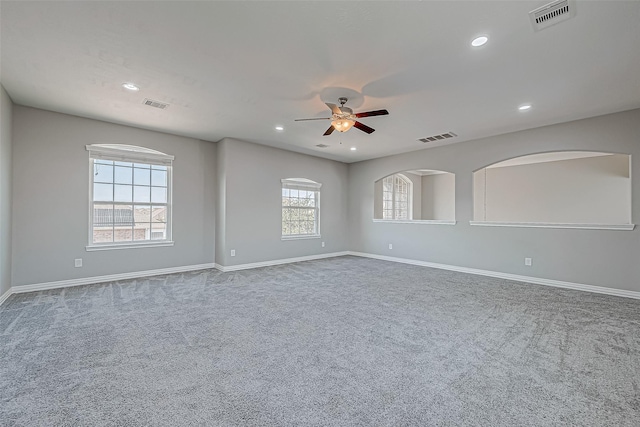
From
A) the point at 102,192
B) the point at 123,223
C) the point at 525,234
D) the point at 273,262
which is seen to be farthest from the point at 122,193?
the point at 525,234

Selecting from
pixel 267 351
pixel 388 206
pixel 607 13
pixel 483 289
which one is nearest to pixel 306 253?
pixel 388 206

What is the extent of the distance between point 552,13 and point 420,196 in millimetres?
8492

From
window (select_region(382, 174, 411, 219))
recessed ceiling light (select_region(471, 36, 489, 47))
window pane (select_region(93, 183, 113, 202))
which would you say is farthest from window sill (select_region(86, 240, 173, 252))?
window (select_region(382, 174, 411, 219))

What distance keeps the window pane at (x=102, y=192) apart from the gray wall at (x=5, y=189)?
0.98 metres

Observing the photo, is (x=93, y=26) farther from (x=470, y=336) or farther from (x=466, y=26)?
(x=470, y=336)

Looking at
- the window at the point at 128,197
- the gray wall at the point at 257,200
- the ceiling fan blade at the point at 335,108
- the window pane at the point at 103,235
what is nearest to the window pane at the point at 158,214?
the window at the point at 128,197

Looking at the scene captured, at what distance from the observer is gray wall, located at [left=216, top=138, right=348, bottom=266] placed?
571 centimetres

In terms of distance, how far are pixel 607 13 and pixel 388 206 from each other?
6.86m

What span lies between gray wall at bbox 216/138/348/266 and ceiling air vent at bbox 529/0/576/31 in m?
4.98

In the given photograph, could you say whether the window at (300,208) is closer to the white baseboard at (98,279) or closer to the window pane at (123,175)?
the white baseboard at (98,279)

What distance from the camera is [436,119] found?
4.49 metres

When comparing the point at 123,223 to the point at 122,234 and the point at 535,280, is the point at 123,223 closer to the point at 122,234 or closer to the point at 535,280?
the point at 122,234

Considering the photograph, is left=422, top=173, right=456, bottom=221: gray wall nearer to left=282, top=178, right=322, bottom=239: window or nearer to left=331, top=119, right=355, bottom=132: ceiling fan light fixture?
left=282, top=178, right=322, bottom=239: window

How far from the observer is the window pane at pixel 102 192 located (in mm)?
4715
